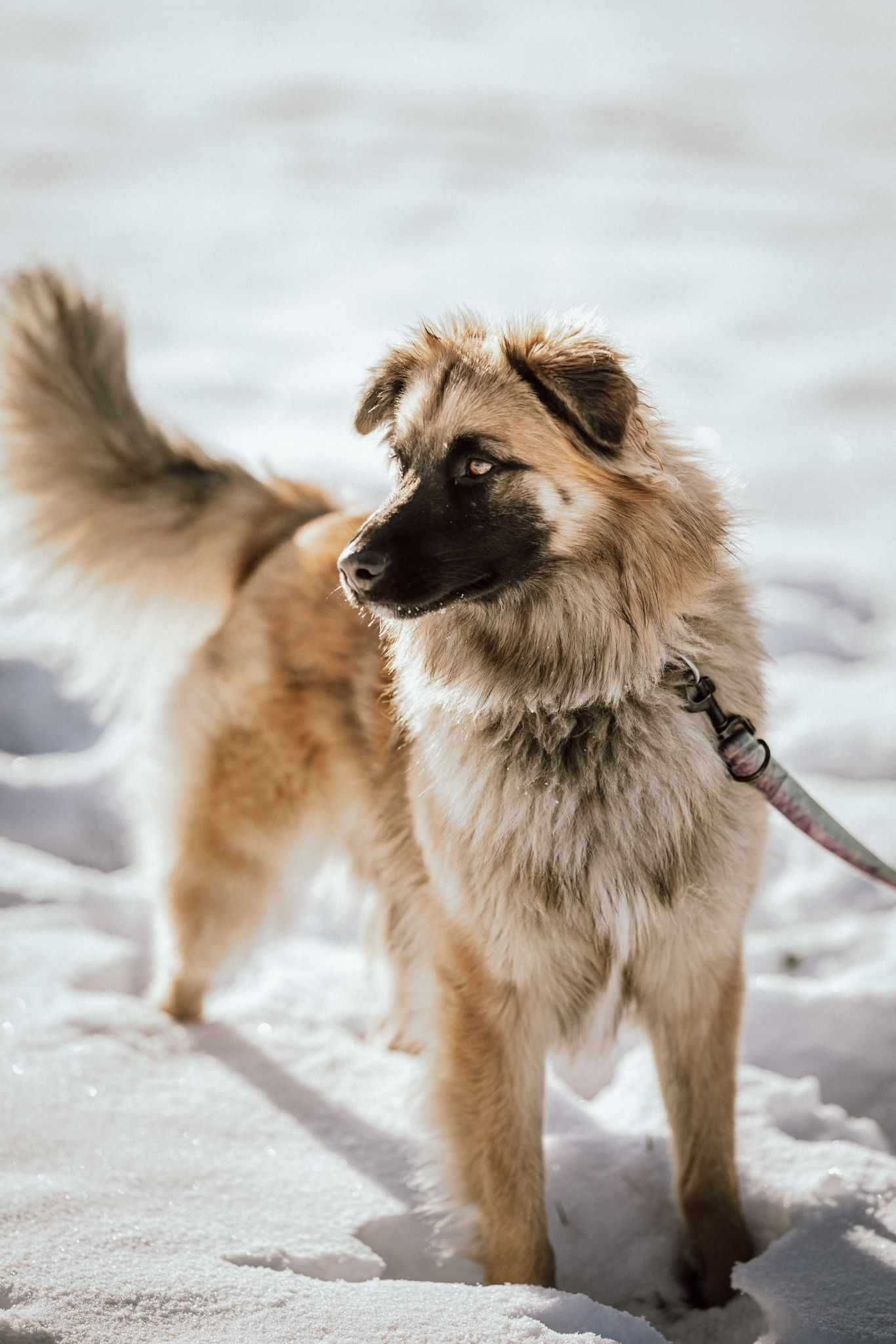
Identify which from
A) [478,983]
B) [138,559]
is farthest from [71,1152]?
[138,559]

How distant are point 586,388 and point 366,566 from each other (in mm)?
458

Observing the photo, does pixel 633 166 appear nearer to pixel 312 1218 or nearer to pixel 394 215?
pixel 394 215

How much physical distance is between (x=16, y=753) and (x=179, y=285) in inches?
202

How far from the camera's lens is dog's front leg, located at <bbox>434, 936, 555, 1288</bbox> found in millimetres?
2104

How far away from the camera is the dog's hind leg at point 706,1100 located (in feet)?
7.07

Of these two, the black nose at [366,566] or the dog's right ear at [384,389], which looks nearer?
the black nose at [366,566]

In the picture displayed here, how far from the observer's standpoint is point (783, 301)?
7363mm

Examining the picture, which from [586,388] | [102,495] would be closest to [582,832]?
[586,388]

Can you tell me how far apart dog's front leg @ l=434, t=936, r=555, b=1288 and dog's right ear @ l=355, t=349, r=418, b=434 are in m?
1.04

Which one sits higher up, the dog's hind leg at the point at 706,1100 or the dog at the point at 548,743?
the dog at the point at 548,743

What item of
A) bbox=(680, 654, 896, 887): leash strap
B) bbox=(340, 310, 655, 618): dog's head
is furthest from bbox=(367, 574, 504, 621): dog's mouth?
bbox=(680, 654, 896, 887): leash strap

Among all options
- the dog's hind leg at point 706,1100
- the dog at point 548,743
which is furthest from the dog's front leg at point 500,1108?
the dog's hind leg at point 706,1100

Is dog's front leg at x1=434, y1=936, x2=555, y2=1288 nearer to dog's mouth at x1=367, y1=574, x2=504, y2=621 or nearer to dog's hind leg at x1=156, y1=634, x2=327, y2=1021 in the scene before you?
dog's mouth at x1=367, y1=574, x2=504, y2=621

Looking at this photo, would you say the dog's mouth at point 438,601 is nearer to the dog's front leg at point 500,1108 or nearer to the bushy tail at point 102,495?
the dog's front leg at point 500,1108
